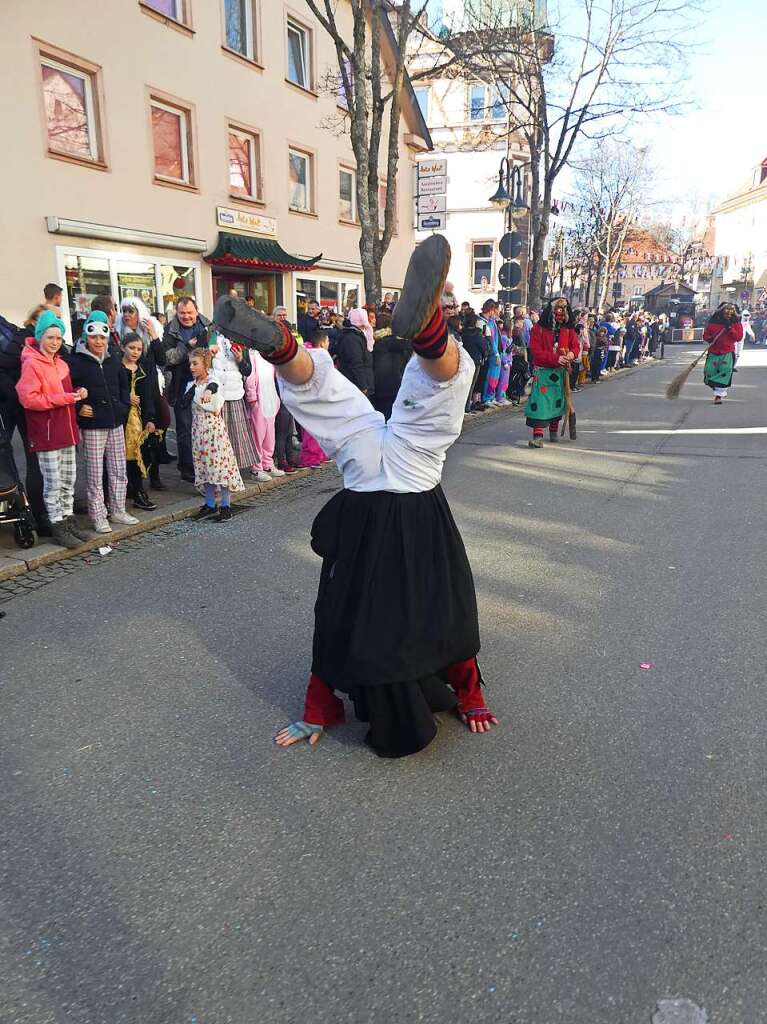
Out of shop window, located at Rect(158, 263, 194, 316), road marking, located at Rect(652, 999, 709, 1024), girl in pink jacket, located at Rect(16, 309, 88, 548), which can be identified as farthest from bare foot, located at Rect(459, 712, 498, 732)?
shop window, located at Rect(158, 263, 194, 316)

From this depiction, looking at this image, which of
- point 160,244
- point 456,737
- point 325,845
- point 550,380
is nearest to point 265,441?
point 550,380

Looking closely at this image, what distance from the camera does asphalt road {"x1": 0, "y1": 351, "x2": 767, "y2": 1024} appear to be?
6.74 ft

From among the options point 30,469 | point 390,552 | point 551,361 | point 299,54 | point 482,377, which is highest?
point 299,54

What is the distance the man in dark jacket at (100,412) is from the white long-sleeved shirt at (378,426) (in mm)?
3842

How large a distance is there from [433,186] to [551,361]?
10.4 meters

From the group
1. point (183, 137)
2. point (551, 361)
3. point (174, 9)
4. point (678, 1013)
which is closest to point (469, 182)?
point (174, 9)

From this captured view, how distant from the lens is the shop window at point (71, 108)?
12523 millimetres

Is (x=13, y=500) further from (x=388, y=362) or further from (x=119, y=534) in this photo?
(x=388, y=362)

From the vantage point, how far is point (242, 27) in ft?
55.7

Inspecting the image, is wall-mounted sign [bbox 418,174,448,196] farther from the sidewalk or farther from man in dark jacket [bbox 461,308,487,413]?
the sidewalk

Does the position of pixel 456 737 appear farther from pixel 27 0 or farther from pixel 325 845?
pixel 27 0

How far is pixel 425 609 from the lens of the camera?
118 inches

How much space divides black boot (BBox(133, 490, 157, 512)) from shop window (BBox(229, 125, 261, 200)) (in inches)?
466

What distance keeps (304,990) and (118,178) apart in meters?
14.7
